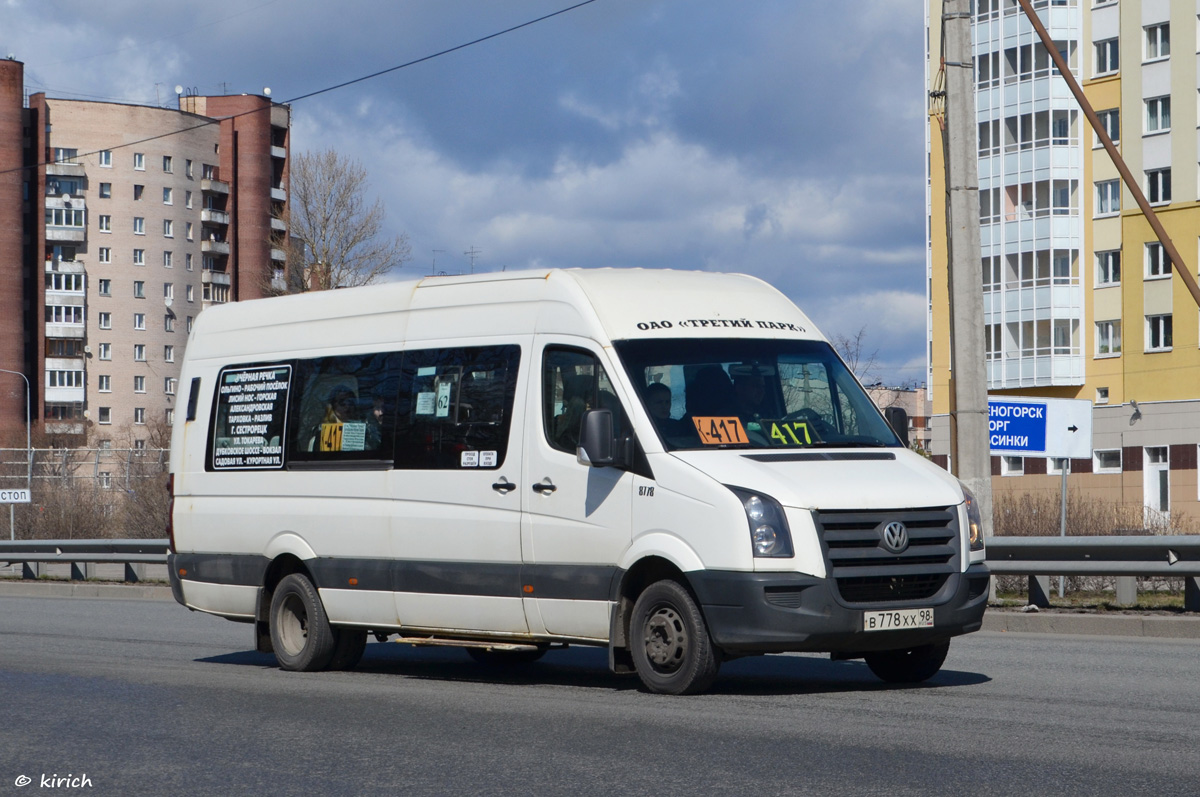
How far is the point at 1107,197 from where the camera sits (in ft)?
212

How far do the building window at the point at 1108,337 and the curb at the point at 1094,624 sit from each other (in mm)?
50605

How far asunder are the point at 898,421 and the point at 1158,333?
178ft

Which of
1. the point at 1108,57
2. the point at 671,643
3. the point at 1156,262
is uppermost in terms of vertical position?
the point at 1108,57

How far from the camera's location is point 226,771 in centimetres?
721

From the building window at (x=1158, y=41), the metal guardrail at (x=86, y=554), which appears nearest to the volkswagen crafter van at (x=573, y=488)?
the metal guardrail at (x=86, y=554)

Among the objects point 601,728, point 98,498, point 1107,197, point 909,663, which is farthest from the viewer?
point 1107,197

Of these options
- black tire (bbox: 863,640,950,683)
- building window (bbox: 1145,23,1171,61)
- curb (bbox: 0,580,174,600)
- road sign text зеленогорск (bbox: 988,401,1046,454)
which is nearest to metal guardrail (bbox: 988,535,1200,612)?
road sign text зеленогорск (bbox: 988,401,1046,454)

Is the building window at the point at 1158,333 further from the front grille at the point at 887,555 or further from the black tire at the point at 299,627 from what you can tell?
the front grille at the point at 887,555

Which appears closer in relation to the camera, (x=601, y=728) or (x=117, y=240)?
(x=601, y=728)

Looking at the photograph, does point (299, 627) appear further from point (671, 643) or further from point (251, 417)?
point (671, 643)

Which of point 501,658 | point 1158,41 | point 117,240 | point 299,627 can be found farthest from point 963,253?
point 117,240

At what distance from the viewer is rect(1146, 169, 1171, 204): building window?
6106cm

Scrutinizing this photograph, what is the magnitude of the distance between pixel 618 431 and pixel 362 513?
2.42 m

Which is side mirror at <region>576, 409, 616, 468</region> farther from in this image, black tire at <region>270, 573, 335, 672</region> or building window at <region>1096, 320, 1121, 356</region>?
building window at <region>1096, 320, 1121, 356</region>
